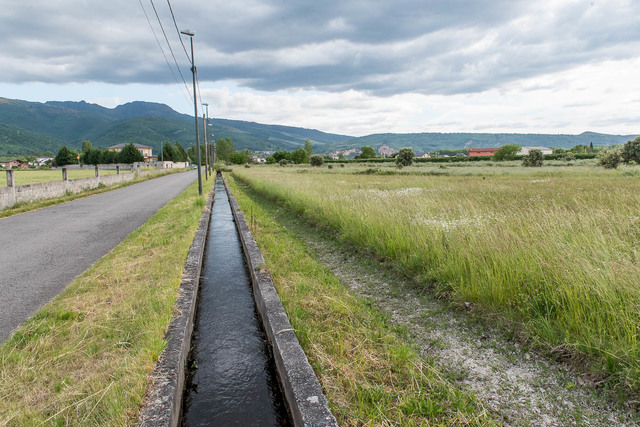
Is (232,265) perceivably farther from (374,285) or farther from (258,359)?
(258,359)

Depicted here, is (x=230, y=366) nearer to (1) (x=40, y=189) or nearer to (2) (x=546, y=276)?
(2) (x=546, y=276)

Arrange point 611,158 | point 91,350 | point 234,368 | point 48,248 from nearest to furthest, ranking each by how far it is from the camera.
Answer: point 91,350 < point 234,368 < point 48,248 < point 611,158

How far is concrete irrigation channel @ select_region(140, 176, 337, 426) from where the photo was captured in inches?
99.3

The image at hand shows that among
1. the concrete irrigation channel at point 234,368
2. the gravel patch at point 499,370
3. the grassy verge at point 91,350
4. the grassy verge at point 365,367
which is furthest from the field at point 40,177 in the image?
the gravel patch at point 499,370

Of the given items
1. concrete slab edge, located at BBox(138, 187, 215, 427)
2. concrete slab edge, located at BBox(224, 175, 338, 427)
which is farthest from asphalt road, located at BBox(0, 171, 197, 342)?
concrete slab edge, located at BBox(224, 175, 338, 427)

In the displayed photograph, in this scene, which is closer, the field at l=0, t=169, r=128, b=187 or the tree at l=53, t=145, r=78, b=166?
→ the field at l=0, t=169, r=128, b=187

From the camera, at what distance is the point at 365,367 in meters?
2.88

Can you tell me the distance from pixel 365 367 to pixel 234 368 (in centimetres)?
135

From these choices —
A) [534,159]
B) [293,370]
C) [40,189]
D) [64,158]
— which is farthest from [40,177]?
[64,158]

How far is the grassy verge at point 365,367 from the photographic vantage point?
237 cm

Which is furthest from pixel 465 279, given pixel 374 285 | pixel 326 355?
pixel 326 355

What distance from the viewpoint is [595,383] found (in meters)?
2.59

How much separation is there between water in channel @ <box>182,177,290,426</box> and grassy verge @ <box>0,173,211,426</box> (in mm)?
491

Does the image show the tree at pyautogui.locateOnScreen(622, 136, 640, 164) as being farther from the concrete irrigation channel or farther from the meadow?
the concrete irrigation channel
